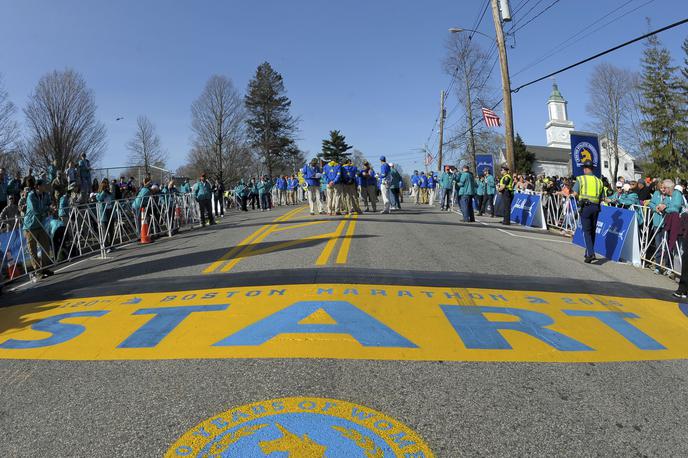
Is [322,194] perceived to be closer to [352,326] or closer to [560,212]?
[560,212]

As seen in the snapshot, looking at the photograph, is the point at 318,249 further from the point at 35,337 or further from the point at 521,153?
the point at 521,153

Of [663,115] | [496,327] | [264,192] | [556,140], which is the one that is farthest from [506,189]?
[556,140]

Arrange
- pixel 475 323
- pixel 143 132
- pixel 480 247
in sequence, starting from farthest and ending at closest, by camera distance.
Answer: pixel 143 132 < pixel 480 247 < pixel 475 323

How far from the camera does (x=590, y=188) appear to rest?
30.8ft

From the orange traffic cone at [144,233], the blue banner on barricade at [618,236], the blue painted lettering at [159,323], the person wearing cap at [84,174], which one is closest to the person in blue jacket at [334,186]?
the orange traffic cone at [144,233]

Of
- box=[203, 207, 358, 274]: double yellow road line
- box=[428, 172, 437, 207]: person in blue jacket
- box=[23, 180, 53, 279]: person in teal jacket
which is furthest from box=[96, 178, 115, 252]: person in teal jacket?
box=[428, 172, 437, 207]: person in blue jacket

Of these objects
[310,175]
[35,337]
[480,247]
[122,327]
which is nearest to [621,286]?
[480,247]

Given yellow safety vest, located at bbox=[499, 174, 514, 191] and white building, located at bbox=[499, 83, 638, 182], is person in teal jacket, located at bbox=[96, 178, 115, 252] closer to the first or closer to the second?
yellow safety vest, located at bbox=[499, 174, 514, 191]

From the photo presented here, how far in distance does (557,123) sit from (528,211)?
443 ft

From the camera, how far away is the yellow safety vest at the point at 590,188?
933 centimetres

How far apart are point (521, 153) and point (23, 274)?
98102 mm

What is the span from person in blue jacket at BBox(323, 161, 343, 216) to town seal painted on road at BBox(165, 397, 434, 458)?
44.9 ft

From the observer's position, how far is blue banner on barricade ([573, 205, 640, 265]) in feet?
31.3

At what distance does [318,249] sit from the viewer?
9.62 meters
